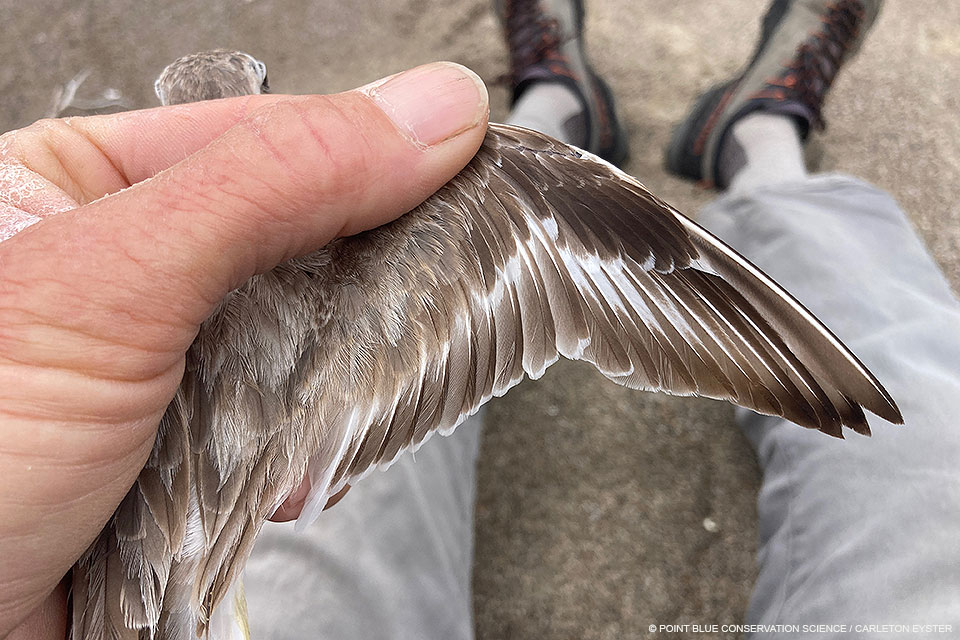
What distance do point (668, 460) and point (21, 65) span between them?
3.17 metres

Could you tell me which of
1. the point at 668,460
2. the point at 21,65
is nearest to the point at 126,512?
the point at 668,460

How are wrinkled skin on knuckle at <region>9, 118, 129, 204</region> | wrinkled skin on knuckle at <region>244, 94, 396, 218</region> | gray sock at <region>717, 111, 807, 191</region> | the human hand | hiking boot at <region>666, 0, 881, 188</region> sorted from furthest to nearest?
hiking boot at <region>666, 0, 881, 188</region>, gray sock at <region>717, 111, 807, 191</region>, wrinkled skin on knuckle at <region>9, 118, 129, 204</region>, wrinkled skin on knuckle at <region>244, 94, 396, 218</region>, the human hand

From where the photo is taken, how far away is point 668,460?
220 centimetres

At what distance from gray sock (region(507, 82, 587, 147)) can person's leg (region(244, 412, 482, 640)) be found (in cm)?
149

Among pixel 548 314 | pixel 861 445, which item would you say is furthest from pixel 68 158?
pixel 861 445

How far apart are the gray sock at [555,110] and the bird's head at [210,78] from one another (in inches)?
49.1

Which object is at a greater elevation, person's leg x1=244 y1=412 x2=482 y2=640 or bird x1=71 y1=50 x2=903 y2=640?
bird x1=71 y1=50 x2=903 y2=640

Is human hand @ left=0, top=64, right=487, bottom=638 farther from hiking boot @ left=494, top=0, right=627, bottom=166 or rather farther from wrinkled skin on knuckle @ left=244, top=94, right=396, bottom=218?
hiking boot @ left=494, top=0, right=627, bottom=166

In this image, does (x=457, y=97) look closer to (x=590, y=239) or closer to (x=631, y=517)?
(x=590, y=239)

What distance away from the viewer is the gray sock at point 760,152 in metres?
2.47

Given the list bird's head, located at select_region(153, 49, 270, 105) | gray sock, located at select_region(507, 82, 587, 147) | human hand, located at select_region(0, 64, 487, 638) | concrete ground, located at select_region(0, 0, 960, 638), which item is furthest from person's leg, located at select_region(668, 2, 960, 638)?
bird's head, located at select_region(153, 49, 270, 105)

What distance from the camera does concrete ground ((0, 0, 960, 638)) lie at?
2.06 metres

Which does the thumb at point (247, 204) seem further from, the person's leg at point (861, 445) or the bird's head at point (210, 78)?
the person's leg at point (861, 445)

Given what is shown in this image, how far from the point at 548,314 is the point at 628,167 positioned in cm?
188
